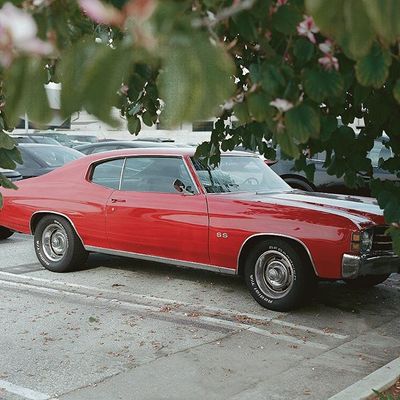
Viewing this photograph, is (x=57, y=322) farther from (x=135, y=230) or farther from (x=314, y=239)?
(x=314, y=239)

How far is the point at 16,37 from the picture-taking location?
117cm

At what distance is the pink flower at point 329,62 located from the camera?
154 centimetres

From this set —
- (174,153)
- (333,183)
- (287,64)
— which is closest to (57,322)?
(174,153)

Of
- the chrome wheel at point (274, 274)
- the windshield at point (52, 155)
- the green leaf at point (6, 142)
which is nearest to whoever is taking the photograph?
the green leaf at point (6, 142)

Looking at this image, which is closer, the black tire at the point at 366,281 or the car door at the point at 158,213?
the car door at the point at 158,213

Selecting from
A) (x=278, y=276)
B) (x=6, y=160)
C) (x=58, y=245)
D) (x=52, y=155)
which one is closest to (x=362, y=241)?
(x=278, y=276)

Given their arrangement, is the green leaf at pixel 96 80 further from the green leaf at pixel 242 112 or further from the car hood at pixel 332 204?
the car hood at pixel 332 204

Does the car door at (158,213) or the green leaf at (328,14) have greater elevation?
the green leaf at (328,14)

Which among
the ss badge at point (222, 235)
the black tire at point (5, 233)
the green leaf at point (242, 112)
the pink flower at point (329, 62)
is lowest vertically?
the black tire at point (5, 233)

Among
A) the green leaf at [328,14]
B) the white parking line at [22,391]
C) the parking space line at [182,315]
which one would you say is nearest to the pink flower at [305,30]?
the green leaf at [328,14]

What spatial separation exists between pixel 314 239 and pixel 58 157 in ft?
25.2

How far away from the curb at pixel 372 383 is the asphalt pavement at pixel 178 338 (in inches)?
7.5

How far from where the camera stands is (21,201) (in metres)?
8.74

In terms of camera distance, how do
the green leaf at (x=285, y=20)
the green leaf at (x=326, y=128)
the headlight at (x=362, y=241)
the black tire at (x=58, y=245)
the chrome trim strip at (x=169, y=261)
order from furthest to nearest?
the black tire at (x=58, y=245), the chrome trim strip at (x=169, y=261), the headlight at (x=362, y=241), the green leaf at (x=326, y=128), the green leaf at (x=285, y=20)
